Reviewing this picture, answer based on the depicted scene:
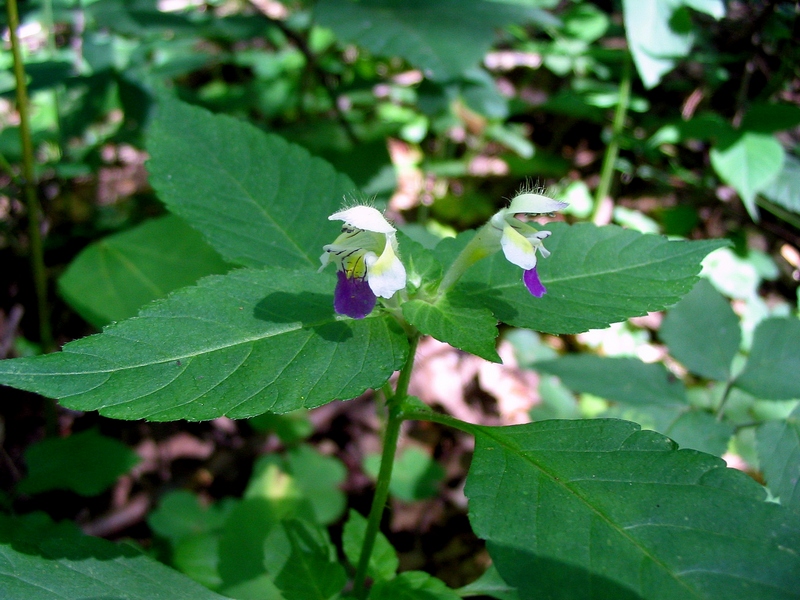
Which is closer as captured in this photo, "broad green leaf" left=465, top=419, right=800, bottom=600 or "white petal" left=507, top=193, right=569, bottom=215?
"broad green leaf" left=465, top=419, right=800, bottom=600

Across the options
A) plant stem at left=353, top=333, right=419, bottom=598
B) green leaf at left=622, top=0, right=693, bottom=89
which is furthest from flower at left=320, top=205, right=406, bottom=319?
green leaf at left=622, top=0, right=693, bottom=89

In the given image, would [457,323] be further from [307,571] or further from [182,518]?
[182,518]

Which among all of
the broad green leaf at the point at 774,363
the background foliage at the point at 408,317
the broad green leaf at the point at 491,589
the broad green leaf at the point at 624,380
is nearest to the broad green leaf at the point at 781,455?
the background foliage at the point at 408,317

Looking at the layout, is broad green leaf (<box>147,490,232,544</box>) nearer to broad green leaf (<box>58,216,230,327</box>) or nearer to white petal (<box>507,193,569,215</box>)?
broad green leaf (<box>58,216,230,327</box>)

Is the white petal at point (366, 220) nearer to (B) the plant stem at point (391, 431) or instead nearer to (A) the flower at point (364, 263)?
(A) the flower at point (364, 263)

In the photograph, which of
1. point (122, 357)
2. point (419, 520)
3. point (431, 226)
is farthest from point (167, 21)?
point (419, 520)

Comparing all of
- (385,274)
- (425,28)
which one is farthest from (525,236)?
(425,28)
